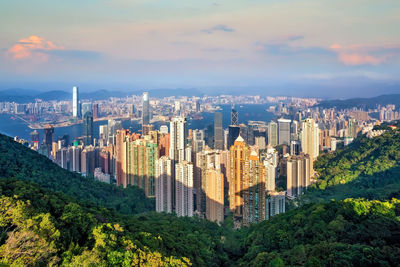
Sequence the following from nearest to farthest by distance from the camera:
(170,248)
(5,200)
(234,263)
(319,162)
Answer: (5,200) → (170,248) → (234,263) → (319,162)

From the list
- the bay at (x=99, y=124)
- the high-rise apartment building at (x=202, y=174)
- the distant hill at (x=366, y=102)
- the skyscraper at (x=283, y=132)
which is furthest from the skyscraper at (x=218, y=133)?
the distant hill at (x=366, y=102)

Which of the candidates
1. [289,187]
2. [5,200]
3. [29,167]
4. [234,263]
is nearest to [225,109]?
[289,187]

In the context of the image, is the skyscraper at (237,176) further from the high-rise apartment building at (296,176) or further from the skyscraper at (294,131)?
the skyscraper at (294,131)

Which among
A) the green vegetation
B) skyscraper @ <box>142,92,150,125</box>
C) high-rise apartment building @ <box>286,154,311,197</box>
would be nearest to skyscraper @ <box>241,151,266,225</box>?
the green vegetation

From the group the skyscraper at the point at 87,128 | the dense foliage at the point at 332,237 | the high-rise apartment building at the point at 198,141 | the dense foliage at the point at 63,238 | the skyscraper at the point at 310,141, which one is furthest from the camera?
the skyscraper at the point at 87,128

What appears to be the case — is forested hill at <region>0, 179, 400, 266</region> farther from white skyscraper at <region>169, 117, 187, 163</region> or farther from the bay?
the bay

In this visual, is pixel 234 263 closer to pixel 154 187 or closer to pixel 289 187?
pixel 154 187
